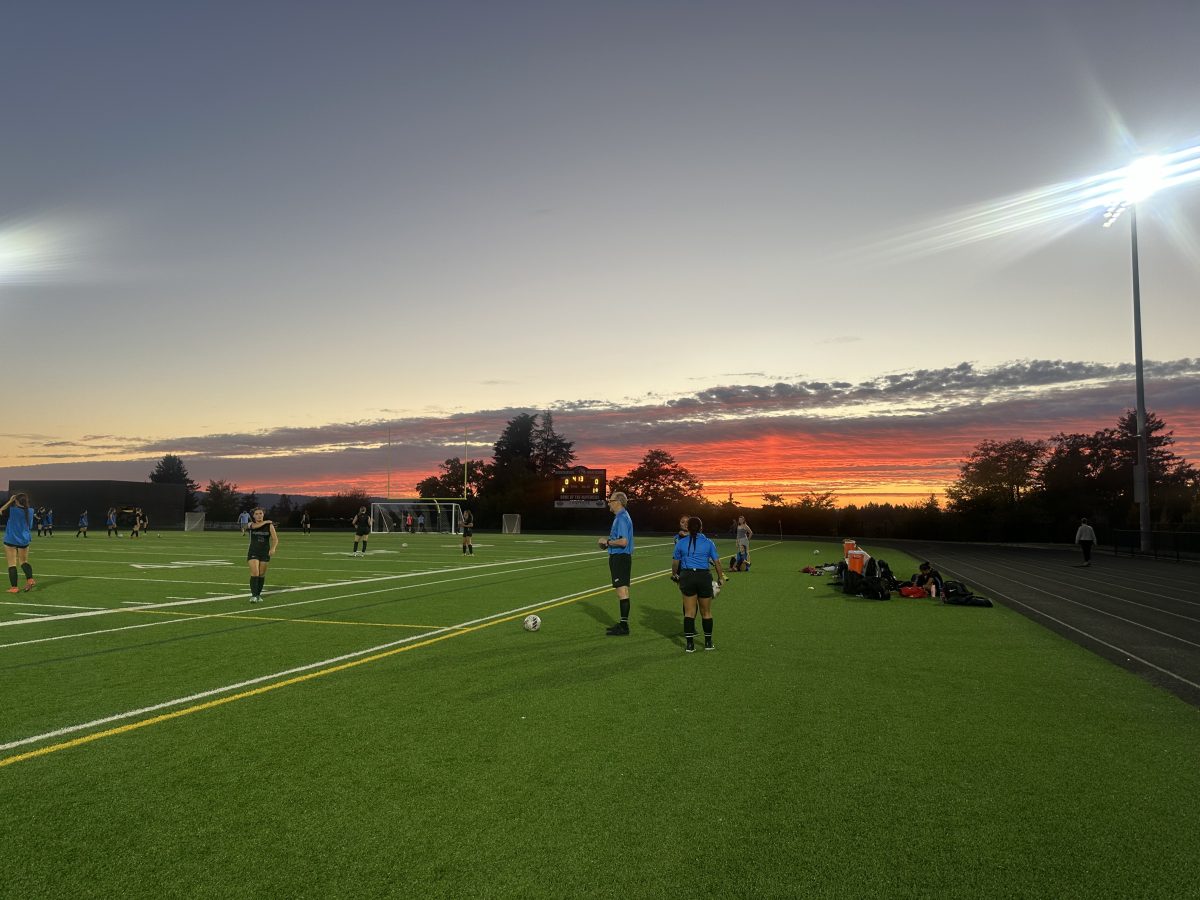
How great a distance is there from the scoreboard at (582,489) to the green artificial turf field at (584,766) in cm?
6101

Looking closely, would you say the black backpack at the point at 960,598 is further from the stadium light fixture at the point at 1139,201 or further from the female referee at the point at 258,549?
the stadium light fixture at the point at 1139,201

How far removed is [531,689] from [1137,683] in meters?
6.99

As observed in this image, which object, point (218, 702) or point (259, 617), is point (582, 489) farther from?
point (218, 702)

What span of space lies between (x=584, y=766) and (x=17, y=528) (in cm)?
1555

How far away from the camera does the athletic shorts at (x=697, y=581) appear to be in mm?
9727

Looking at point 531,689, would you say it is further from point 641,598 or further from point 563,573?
point 563,573

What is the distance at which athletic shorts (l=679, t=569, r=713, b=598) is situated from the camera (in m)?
9.73

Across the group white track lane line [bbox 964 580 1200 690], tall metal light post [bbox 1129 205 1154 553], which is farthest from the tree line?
white track lane line [bbox 964 580 1200 690]

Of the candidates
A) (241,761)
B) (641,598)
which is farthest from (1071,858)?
(641,598)

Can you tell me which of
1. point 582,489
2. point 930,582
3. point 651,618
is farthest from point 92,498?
point 930,582

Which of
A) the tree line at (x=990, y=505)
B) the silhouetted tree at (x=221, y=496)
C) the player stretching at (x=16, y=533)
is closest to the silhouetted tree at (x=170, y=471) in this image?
the silhouetted tree at (x=221, y=496)

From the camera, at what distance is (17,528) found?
50.5 ft

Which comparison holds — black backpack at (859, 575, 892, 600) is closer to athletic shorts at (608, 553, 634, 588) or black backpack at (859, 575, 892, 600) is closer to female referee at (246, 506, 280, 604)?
athletic shorts at (608, 553, 634, 588)

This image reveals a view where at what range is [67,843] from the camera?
4250 millimetres
